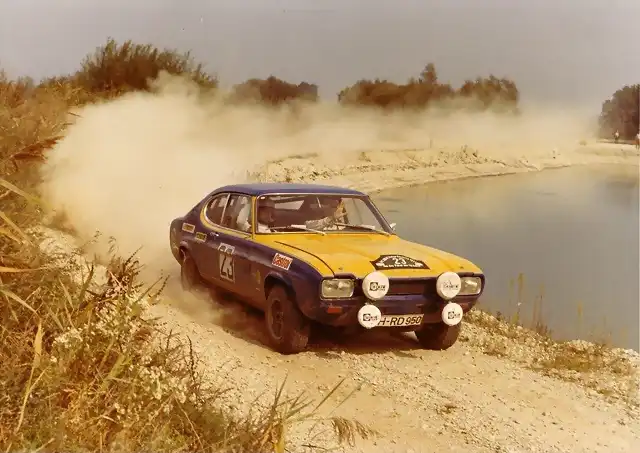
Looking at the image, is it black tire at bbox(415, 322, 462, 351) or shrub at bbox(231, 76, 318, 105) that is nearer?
black tire at bbox(415, 322, 462, 351)

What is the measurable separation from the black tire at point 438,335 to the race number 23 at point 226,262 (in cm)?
194

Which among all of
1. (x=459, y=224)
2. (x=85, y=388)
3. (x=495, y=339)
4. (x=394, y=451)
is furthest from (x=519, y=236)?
(x=85, y=388)

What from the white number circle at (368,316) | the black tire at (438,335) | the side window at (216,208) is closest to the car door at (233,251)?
the side window at (216,208)

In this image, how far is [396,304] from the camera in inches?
254

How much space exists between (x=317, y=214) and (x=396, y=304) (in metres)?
1.82

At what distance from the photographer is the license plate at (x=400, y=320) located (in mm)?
6438

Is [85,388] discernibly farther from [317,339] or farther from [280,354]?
[317,339]

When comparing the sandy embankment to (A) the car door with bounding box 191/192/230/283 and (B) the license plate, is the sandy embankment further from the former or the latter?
(B) the license plate

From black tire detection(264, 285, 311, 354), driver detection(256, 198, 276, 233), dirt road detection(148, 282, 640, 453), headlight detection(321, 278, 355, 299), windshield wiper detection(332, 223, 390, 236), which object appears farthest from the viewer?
windshield wiper detection(332, 223, 390, 236)

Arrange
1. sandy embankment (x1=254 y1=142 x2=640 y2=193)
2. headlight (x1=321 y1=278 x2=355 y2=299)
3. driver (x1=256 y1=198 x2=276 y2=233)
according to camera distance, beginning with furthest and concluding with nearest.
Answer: sandy embankment (x1=254 y1=142 x2=640 y2=193)
driver (x1=256 y1=198 x2=276 y2=233)
headlight (x1=321 y1=278 x2=355 y2=299)

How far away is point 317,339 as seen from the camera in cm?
729

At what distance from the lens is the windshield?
7672mm

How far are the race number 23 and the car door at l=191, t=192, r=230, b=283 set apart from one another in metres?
0.15

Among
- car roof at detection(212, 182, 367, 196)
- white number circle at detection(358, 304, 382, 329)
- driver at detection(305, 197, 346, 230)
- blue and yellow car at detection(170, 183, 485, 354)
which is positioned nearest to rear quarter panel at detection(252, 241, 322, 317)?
blue and yellow car at detection(170, 183, 485, 354)
